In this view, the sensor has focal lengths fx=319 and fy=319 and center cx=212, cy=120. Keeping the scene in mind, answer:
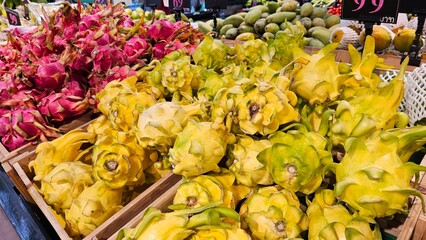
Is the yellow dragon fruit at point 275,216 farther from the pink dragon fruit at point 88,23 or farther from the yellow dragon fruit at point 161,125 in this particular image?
the pink dragon fruit at point 88,23

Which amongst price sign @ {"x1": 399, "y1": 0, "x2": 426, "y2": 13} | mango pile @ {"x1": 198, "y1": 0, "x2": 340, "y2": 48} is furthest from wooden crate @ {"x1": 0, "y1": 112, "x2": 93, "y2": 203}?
mango pile @ {"x1": 198, "y1": 0, "x2": 340, "y2": 48}

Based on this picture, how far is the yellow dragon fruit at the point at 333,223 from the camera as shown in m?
0.65

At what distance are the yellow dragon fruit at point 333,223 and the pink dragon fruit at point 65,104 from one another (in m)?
1.07

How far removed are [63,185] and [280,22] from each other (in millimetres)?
2452

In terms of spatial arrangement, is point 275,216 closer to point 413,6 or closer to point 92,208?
point 92,208

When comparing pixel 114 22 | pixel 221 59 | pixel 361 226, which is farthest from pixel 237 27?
pixel 361 226

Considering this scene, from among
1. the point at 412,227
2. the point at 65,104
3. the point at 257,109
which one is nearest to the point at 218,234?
the point at 257,109

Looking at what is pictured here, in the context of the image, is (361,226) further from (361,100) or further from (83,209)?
(83,209)

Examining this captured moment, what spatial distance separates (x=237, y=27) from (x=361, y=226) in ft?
9.33

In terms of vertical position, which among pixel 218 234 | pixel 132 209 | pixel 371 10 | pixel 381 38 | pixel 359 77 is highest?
pixel 371 10

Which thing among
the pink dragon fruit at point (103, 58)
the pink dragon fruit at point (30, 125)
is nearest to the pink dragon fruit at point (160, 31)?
the pink dragon fruit at point (103, 58)

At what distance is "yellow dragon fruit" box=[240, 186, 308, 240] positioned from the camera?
2.34 ft

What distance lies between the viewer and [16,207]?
1.12 m

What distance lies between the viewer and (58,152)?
3.74 feet
